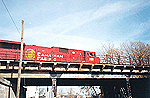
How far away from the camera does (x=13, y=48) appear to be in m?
22.2

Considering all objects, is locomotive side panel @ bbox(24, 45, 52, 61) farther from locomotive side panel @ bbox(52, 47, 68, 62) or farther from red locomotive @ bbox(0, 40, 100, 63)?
locomotive side panel @ bbox(52, 47, 68, 62)

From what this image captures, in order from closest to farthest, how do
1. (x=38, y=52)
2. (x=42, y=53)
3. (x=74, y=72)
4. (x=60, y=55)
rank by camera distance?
(x=74, y=72), (x=38, y=52), (x=42, y=53), (x=60, y=55)

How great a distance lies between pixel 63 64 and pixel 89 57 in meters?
9.32

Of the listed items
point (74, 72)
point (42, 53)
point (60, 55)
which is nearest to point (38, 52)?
point (42, 53)

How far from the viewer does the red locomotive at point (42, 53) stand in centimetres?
2084

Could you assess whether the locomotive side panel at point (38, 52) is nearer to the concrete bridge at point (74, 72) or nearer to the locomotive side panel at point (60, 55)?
the locomotive side panel at point (60, 55)

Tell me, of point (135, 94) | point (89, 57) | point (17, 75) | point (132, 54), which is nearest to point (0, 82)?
point (17, 75)

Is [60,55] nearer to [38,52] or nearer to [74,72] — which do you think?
[38,52]

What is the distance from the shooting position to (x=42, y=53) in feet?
77.9

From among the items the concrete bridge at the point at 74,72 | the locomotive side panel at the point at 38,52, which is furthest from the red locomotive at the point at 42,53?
the concrete bridge at the point at 74,72

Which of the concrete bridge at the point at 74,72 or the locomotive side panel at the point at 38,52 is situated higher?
the locomotive side panel at the point at 38,52

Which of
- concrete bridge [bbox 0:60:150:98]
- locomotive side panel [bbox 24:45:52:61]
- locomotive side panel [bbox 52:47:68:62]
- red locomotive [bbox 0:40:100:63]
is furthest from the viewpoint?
locomotive side panel [bbox 52:47:68:62]

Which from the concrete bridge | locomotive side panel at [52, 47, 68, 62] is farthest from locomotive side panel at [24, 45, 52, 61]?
the concrete bridge

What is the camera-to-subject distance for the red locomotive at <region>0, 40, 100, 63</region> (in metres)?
20.8
